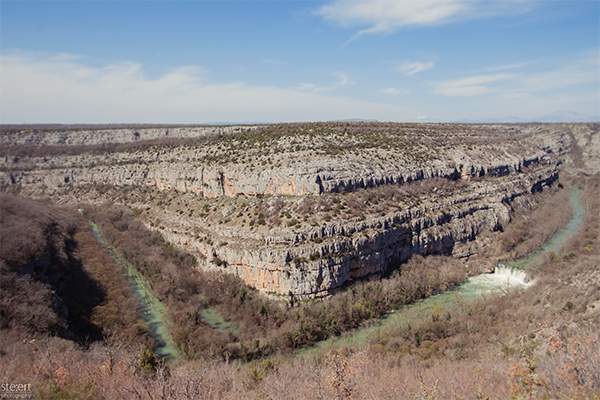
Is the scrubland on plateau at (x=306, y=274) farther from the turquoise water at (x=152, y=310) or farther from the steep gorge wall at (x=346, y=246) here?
the turquoise water at (x=152, y=310)

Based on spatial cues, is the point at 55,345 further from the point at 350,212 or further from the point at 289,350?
the point at 350,212

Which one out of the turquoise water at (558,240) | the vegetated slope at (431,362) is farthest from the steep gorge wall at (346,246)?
the turquoise water at (558,240)

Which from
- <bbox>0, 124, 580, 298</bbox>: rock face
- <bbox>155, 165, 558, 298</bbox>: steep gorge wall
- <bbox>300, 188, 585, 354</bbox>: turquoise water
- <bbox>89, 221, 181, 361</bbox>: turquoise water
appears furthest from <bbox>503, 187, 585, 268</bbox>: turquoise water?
<bbox>89, 221, 181, 361</bbox>: turquoise water

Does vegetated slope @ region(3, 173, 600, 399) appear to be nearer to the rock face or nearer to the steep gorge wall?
the steep gorge wall

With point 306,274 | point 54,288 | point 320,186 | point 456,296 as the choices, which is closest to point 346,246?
point 306,274

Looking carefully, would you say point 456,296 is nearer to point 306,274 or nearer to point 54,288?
point 306,274

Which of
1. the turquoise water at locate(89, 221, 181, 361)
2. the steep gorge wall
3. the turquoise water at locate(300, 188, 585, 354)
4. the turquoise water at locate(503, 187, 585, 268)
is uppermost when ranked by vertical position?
the steep gorge wall
